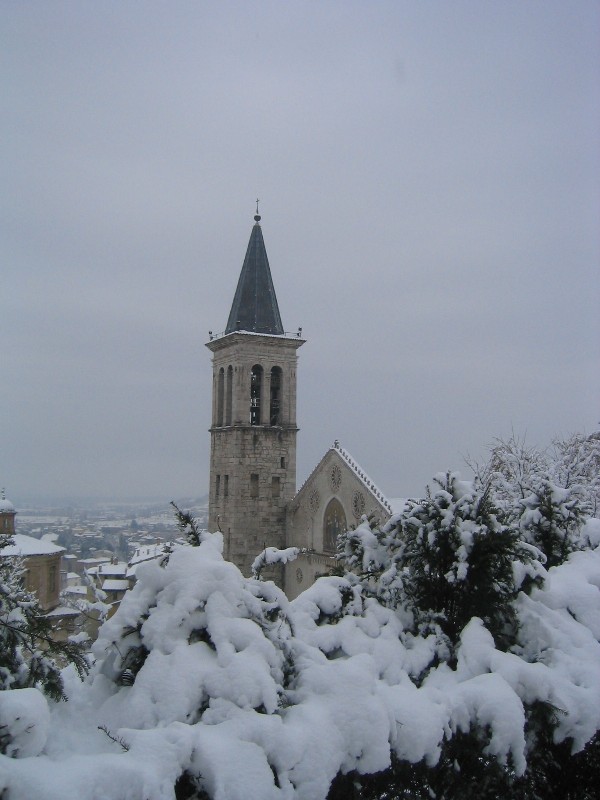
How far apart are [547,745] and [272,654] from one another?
261cm

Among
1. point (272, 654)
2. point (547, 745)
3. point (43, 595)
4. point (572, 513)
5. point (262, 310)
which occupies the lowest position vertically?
point (43, 595)

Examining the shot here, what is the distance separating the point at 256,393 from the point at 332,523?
7542mm

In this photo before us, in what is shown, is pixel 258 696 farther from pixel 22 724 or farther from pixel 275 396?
pixel 275 396

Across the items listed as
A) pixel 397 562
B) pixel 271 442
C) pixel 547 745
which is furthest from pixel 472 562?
pixel 271 442

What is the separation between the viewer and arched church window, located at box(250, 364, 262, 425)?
Answer: 3700 cm

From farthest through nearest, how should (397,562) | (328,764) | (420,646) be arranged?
(397,562), (420,646), (328,764)

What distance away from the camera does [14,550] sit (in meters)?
34.7

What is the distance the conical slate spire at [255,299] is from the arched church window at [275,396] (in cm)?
195

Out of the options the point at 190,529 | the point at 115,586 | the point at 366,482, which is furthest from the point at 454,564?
the point at 115,586

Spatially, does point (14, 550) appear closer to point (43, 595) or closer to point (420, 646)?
point (43, 595)

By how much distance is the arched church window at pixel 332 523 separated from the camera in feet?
108

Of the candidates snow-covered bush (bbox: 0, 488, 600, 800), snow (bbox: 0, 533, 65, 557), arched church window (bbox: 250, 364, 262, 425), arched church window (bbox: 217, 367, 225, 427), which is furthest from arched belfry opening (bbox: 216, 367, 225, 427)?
snow-covered bush (bbox: 0, 488, 600, 800)

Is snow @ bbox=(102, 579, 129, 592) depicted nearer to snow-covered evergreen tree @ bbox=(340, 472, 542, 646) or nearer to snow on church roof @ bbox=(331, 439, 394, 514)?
snow on church roof @ bbox=(331, 439, 394, 514)

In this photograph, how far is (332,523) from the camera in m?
33.6
